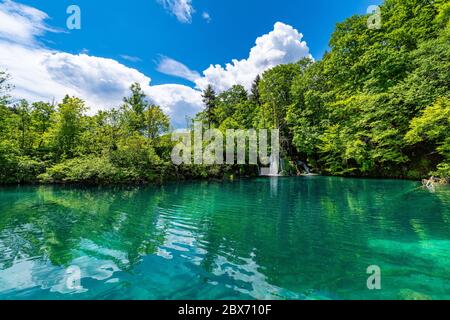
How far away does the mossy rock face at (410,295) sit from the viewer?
11.0 ft

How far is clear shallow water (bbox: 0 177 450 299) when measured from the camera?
368 cm

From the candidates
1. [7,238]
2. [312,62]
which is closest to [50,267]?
[7,238]

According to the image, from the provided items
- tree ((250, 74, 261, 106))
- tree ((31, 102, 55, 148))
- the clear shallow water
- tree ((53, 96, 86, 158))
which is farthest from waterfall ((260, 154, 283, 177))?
tree ((31, 102, 55, 148))

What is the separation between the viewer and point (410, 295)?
342 centimetres

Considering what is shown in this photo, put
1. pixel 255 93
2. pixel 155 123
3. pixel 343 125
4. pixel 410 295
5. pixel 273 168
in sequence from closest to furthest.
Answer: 1. pixel 410 295
2. pixel 155 123
3. pixel 343 125
4. pixel 273 168
5. pixel 255 93

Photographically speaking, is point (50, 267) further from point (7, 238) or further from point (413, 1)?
point (413, 1)

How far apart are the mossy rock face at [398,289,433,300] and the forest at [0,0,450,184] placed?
1818cm

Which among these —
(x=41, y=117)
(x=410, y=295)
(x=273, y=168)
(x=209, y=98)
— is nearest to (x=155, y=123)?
(x=41, y=117)

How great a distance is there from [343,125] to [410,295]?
89.7ft

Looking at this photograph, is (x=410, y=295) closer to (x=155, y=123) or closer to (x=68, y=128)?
(x=155, y=123)

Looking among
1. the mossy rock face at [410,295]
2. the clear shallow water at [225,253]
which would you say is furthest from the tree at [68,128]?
the mossy rock face at [410,295]

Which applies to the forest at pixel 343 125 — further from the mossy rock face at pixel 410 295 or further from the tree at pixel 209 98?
the mossy rock face at pixel 410 295
